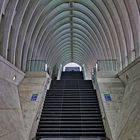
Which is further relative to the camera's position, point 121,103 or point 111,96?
point 111,96

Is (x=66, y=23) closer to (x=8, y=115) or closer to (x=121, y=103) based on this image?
(x=121, y=103)

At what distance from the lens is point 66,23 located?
89.8 feet

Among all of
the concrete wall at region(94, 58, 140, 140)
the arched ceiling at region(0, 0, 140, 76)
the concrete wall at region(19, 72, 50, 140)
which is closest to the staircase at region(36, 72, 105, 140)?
the concrete wall at region(19, 72, 50, 140)

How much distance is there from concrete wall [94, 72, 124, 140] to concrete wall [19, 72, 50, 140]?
317 cm

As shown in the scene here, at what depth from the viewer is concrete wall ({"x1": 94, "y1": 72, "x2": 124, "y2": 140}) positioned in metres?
9.28

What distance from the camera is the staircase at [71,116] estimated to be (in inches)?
386

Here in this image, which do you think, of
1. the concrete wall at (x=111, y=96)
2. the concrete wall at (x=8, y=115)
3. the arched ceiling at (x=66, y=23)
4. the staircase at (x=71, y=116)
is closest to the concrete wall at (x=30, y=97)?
the concrete wall at (x=8, y=115)

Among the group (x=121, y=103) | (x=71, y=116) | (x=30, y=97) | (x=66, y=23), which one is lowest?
(x=71, y=116)

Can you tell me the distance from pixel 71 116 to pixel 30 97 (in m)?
2.51

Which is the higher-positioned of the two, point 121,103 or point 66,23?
point 66,23

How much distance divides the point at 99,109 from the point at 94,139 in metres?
3.06

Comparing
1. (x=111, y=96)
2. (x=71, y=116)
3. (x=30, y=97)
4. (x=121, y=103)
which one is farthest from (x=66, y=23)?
(x=121, y=103)

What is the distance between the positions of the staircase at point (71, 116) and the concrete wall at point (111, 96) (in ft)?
1.92

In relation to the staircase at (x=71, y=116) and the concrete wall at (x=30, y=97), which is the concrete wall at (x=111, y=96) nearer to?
the staircase at (x=71, y=116)
